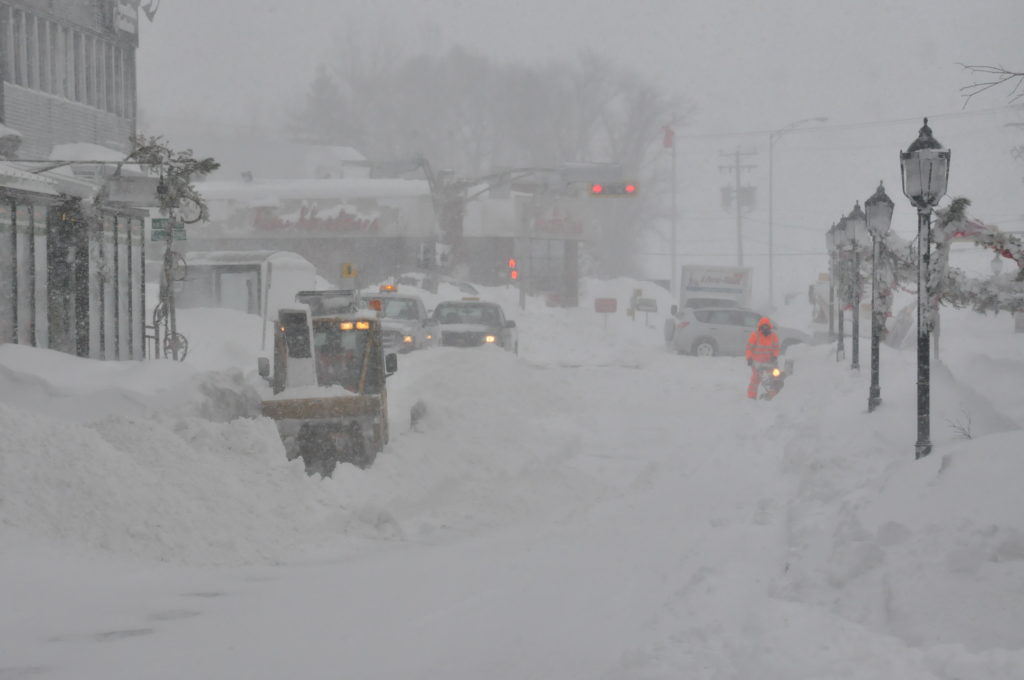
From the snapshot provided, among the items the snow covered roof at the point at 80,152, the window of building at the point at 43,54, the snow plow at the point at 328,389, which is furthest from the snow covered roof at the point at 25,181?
the window of building at the point at 43,54

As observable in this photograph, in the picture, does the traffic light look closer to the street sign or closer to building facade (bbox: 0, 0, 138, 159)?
building facade (bbox: 0, 0, 138, 159)

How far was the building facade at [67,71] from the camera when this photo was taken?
79.9 ft

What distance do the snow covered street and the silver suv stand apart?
18.1 meters

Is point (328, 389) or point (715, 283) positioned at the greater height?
point (715, 283)

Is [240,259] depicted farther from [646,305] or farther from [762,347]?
[646,305]

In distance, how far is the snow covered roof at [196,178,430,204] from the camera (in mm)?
48188

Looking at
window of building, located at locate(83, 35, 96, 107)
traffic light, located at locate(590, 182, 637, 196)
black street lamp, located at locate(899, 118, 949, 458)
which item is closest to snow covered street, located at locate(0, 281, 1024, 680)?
black street lamp, located at locate(899, 118, 949, 458)

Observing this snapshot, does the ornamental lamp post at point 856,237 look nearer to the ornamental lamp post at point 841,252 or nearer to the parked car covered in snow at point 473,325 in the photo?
the ornamental lamp post at point 841,252

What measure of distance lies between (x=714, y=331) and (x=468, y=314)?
341 inches

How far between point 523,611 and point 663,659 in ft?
5.45

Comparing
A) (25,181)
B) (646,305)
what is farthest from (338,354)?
(646,305)

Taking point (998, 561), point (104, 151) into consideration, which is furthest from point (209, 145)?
point (998, 561)

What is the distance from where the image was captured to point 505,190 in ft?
176

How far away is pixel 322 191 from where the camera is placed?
48844 mm
